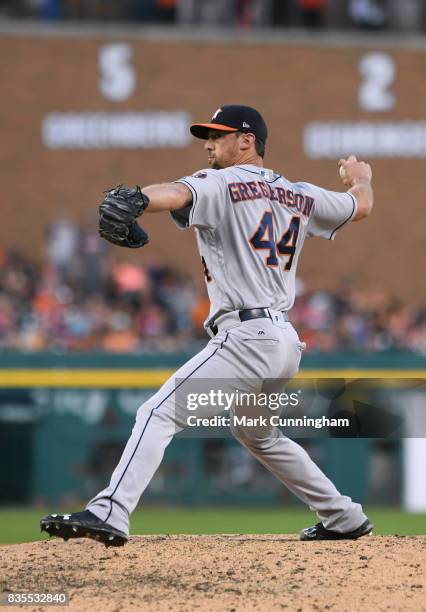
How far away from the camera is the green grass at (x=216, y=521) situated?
893cm

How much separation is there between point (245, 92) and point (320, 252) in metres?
2.54

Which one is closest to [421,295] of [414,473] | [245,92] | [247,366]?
[245,92]

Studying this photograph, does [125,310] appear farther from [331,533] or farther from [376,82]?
[331,533]

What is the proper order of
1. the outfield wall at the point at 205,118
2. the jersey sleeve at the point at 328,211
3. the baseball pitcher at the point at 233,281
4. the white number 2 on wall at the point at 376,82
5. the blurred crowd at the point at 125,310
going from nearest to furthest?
the baseball pitcher at the point at 233,281
the jersey sleeve at the point at 328,211
the blurred crowd at the point at 125,310
the outfield wall at the point at 205,118
the white number 2 on wall at the point at 376,82

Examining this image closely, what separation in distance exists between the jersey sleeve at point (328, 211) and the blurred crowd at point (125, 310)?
5.89 metres

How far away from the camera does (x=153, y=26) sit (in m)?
17.3

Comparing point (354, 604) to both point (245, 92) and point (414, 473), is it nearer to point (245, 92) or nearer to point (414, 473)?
point (414, 473)

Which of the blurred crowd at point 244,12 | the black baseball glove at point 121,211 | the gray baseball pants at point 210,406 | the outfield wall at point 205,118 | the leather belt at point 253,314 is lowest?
the gray baseball pants at point 210,406

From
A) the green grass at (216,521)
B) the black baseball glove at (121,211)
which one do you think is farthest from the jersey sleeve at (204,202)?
the green grass at (216,521)

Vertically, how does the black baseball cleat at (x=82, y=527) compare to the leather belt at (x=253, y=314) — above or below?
below

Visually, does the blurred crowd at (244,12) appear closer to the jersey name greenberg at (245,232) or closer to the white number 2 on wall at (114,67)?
the white number 2 on wall at (114,67)

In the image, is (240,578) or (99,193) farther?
(99,193)

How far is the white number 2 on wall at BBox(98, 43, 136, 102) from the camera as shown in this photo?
17.4 meters

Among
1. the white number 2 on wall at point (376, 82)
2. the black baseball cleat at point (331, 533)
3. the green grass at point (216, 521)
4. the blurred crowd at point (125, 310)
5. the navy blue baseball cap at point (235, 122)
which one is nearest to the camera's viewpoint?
the navy blue baseball cap at point (235, 122)
